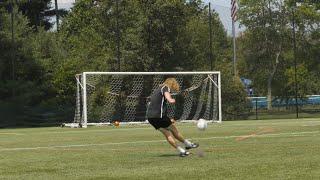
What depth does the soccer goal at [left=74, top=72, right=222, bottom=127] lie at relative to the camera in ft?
144

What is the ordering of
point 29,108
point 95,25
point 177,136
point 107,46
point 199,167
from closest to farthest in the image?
point 199,167 < point 177,136 < point 29,108 < point 107,46 < point 95,25

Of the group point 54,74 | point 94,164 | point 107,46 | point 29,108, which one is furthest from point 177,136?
point 107,46

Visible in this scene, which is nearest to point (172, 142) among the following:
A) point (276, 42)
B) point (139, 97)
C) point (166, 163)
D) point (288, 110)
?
point (166, 163)

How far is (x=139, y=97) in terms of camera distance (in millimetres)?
45906

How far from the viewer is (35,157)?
51.0 ft

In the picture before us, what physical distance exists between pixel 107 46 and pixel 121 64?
381 cm

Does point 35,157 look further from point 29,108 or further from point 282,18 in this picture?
point 282,18

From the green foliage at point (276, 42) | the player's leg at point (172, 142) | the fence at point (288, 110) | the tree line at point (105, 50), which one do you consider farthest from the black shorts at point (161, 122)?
the green foliage at point (276, 42)

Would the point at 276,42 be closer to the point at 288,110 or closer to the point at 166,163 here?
the point at 288,110

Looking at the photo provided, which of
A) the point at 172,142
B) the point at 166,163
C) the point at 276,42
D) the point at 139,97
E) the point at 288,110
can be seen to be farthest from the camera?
the point at 276,42

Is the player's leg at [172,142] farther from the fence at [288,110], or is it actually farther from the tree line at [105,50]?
the fence at [288,110]

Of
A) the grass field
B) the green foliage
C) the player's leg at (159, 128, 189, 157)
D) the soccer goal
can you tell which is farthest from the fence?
the player's leg at (159, 128, 189, 157)

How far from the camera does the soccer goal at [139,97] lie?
4375 centimetres

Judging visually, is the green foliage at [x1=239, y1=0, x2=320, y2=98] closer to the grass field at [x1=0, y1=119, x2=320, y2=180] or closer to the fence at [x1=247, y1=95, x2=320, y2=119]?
the fence at [x1=247, y1=95, x2=320, y2=119]
